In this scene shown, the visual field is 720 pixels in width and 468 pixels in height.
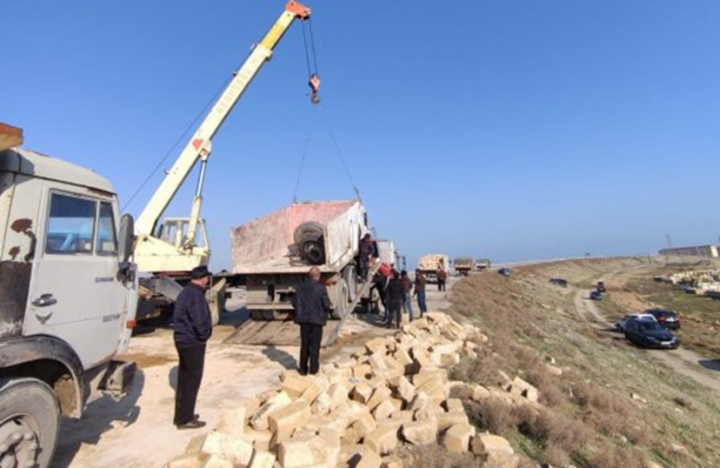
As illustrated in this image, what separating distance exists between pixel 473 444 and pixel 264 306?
7660 mm

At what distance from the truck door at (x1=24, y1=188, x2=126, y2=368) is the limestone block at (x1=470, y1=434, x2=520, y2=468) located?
163 inches

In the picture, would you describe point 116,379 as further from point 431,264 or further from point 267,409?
point 431,264

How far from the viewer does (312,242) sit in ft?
40.2

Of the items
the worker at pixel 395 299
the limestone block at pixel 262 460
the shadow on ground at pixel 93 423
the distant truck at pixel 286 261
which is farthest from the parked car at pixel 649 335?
the limestone block at pixel 262 460

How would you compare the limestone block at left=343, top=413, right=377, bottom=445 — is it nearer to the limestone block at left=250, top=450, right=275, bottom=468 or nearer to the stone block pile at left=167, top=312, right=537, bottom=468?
the stone block pile at left=167, top=312, right=537, bottom=468

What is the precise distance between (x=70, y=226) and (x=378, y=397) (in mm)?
4175

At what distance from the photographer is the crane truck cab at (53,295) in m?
3.60

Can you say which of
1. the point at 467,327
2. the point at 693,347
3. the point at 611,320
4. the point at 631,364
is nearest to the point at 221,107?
the point at 467,327

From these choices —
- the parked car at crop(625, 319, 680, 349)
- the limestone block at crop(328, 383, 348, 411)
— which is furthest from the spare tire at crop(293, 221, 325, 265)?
the parked car at crop(625, 319, 680, 349)

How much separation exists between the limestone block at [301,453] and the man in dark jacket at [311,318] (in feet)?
9.92

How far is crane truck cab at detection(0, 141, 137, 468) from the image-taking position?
3.60 m

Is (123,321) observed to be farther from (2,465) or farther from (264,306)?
(264,306)

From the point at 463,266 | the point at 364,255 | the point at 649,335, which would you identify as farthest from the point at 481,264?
the point at 364,255

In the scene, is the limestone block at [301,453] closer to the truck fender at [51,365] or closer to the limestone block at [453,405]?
the truck fender at [51,365]
